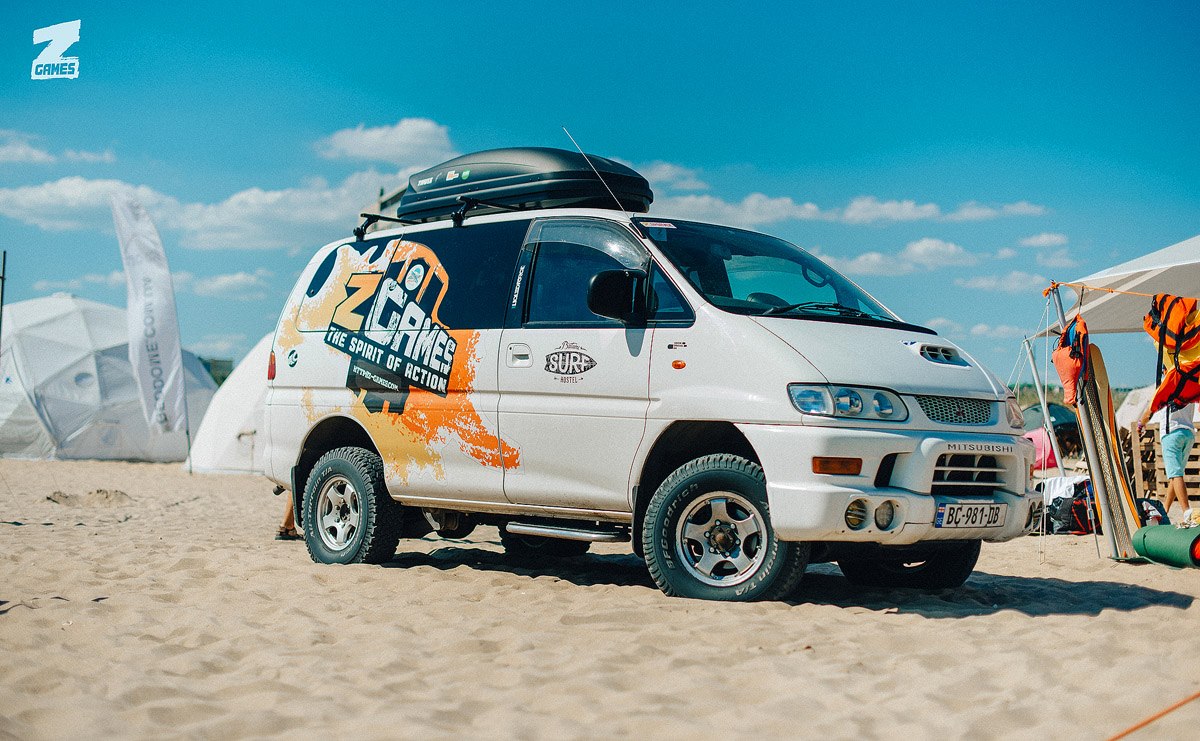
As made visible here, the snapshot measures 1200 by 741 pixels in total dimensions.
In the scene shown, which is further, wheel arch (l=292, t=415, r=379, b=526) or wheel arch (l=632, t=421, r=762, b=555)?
wheel arch (l=292, t=415, r=379, b=526)

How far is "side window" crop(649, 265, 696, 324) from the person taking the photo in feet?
19.7

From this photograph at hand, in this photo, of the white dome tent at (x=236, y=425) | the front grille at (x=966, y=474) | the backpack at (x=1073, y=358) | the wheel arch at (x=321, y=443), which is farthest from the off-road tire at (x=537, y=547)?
the white dome tent at (x=236, y=425)

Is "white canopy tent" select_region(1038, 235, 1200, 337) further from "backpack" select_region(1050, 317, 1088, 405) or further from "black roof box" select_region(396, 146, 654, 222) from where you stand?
"black roof box" select_region(396, 146, 654, 222)

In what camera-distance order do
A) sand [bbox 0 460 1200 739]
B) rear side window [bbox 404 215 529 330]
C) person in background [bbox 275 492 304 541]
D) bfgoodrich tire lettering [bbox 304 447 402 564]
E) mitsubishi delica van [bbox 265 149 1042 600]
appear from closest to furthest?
1. sand [bbox 0 460 1200 739]
2. mitsubishi delica van [bbox 265 149 1042 600]
3. rear side window [bbox 404 215 529 330]
4. bfgoodrich tire lettering [bbox 304 447 402 564]
5. person in background [bbox 275 492 304 541]

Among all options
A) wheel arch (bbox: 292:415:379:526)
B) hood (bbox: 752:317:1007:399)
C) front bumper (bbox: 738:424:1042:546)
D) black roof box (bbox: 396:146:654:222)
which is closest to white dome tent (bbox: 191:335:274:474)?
wheel arch (bbox: 292:415:379:526)

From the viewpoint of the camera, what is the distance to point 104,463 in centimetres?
2630

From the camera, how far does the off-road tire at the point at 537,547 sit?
855 centimetres

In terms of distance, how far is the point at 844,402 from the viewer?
5.48 meters

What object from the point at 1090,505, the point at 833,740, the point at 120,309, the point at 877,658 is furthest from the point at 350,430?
the point at 120,309

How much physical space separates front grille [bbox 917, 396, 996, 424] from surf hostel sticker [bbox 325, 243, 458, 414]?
114 inches

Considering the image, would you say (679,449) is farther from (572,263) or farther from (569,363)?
(572,263)

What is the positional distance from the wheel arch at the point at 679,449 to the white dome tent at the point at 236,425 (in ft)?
55.2

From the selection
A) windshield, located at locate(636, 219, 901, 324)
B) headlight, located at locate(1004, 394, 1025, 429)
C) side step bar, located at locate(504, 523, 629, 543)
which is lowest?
side step bar, located at locate(504, 523, 629, 543)

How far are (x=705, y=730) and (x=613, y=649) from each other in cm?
118
